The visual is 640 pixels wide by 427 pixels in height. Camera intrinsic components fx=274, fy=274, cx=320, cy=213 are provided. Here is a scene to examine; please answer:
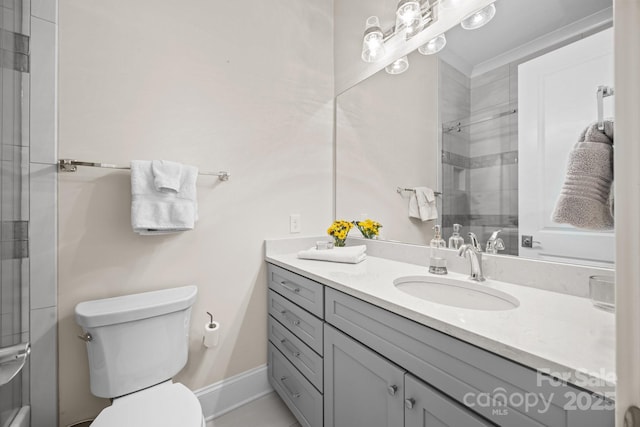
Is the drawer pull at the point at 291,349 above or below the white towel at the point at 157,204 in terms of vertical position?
below

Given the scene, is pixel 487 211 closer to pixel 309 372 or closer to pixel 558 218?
pixel 558 218

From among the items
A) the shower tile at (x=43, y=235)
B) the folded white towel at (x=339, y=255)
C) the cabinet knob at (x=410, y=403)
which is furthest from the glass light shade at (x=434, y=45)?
the shower tile at (x=43, y=235)

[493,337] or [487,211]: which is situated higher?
[487,211]

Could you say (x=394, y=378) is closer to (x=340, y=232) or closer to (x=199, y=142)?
(x=340, y=232)

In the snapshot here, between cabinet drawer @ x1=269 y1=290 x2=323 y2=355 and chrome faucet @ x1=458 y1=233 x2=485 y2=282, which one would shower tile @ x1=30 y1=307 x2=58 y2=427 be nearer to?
cabinet drawer @ x1=269 y1=290 x2=323 y2=355

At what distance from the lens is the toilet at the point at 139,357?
0.91 m

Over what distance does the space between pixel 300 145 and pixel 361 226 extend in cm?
65

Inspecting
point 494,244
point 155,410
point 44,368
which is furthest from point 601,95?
point 44,368

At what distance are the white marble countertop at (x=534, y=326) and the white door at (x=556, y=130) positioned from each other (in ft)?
0.56

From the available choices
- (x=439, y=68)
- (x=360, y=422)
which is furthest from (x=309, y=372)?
(x=439, y=68)

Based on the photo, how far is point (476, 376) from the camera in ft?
2.08

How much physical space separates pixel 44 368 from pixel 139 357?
374 mm

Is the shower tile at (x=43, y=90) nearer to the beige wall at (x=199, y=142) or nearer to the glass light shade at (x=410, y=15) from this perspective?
the beige wall at (x=199, y=142)

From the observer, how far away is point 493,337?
603 millimetres
